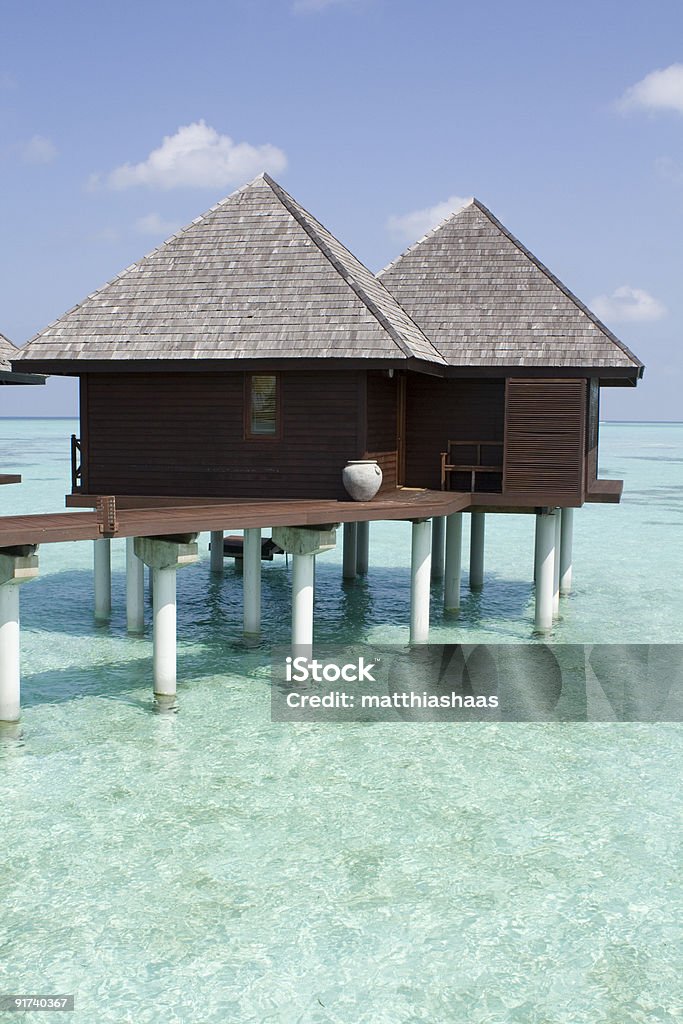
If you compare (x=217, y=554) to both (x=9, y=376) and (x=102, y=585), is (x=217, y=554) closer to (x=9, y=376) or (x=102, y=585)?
(x=102, y=585)

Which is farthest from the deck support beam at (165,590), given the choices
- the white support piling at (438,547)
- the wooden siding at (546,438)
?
the white support piling at (438,547)

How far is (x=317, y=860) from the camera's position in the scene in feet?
40.1

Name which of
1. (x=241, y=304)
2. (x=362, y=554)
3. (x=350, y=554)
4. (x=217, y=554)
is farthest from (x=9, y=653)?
(x=362, y=554)

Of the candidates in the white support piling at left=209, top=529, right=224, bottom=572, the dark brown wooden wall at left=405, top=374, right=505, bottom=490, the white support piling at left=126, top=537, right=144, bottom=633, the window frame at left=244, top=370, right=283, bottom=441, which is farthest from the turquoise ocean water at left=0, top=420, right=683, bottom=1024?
the white support piling at left=209, top=529, right=224, bottom=572

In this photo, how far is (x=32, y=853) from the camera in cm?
1224

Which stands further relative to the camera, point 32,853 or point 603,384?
point 603,384

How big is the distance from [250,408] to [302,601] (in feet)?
12.7

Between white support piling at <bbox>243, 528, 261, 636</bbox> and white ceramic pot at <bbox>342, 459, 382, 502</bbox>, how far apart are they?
268 centimetres

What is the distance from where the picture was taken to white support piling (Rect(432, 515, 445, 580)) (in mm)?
29969

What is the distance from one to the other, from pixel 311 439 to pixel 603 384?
33.4ft

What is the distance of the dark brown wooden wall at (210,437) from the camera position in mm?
19750

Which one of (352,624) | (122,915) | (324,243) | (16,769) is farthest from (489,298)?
(122,915)

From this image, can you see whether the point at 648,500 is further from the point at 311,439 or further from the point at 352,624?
the point at 311,439

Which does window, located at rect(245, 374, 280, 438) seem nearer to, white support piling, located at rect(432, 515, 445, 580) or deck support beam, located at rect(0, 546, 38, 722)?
deck support beam, located at rect(0, 546, 38, 722)
